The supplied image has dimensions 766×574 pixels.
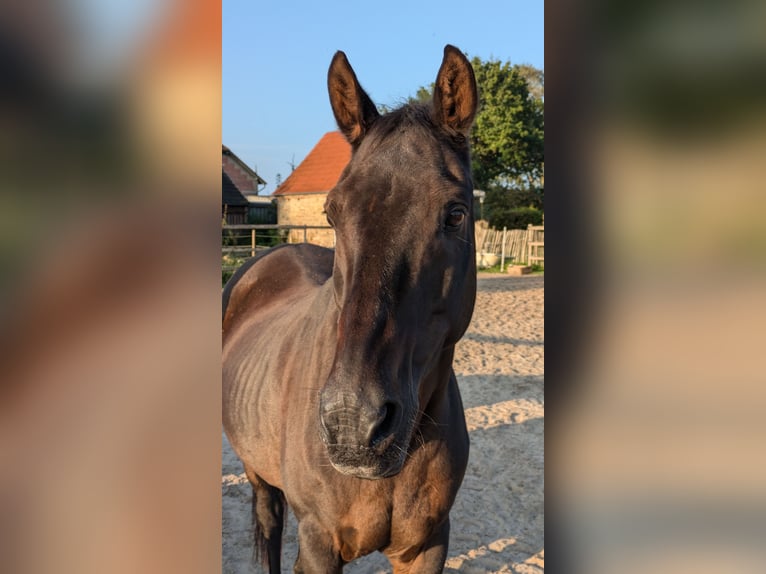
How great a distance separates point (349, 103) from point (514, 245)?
24254 mm

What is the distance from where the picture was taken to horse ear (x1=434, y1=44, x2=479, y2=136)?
1.83 m

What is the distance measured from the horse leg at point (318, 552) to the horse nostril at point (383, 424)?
1.02 meters

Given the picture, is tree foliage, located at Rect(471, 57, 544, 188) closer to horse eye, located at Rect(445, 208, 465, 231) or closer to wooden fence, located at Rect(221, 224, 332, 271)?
wooden fence, located at Rect(221, 224, 332, 271)

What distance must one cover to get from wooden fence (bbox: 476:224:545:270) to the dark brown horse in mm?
22463

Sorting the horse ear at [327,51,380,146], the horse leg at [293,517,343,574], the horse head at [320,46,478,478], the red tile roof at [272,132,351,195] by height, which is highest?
the red tile roof at [272,132,351,195]

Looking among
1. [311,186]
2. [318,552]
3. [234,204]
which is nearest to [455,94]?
[318,552]

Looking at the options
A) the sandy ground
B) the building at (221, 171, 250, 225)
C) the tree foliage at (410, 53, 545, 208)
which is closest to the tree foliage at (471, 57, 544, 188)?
the tree foliage at (410, 53, 545, 208)

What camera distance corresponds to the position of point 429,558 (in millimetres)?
2424

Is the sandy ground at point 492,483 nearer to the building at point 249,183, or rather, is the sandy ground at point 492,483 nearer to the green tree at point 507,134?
the green tree at point 507,134

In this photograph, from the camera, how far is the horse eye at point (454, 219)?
1.78 metres

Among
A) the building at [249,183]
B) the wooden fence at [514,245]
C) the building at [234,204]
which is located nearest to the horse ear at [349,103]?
the wooden fence at [514,245]

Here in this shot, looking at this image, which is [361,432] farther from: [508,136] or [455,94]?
[508,136]
